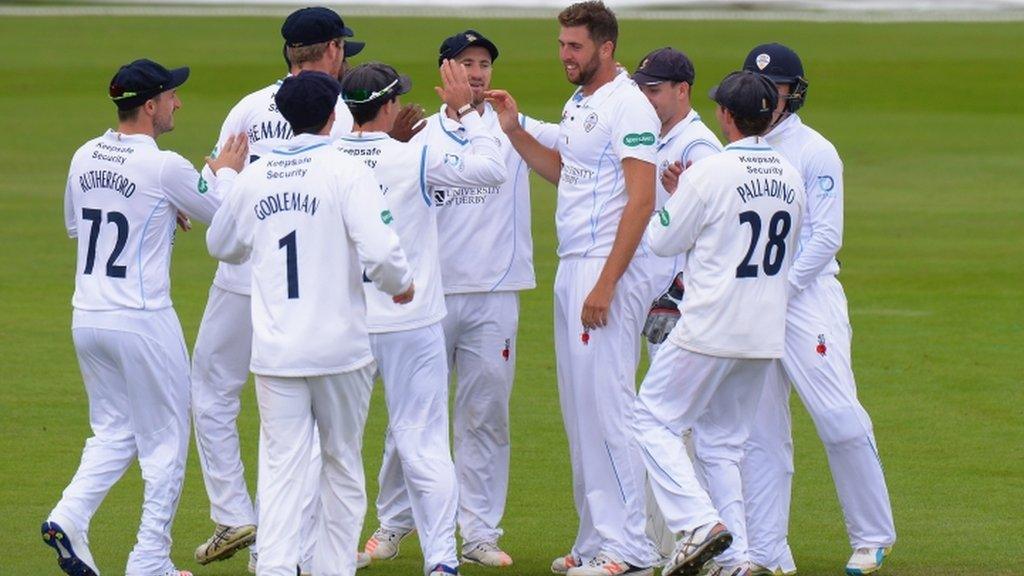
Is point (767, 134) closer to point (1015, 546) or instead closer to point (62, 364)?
point (1015, 546)

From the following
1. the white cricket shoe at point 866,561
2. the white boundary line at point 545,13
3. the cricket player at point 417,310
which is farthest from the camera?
the white boundary line at point 545,13

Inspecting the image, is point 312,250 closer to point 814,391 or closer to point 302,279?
point 302,279

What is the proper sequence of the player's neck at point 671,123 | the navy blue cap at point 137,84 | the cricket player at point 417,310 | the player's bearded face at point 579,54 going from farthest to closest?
1. the player's neck at point 671,123
2. the player's bearded face at point 579,54
3. the navy blue cap at point 137,84
4. the cricket player at point 417,310

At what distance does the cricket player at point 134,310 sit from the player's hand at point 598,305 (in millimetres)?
1762

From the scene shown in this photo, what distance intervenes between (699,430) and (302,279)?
210 cm

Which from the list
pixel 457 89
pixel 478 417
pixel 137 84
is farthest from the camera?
pixel 478 417

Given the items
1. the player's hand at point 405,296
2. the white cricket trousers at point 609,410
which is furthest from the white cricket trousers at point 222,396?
the white cricket trousers at point 609,410

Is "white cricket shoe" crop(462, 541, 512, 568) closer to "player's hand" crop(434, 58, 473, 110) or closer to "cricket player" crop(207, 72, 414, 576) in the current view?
"cricket player" crop(207, 72, 414, 576)

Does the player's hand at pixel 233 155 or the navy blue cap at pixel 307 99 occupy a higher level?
the navy blue cap at pixel 307 99

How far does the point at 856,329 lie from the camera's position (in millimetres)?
15336

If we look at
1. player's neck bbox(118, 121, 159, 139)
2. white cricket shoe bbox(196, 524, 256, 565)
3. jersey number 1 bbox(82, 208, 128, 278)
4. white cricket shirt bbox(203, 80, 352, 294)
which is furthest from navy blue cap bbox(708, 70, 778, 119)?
white cricket shoe bbox(196, 524, 256, 565)

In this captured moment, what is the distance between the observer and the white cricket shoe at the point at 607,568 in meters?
8.40

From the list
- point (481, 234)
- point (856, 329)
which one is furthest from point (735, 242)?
point (856, 329)

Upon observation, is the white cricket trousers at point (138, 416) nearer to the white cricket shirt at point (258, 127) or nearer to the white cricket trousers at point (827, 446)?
the white cricket shirt at point (258, 127)
